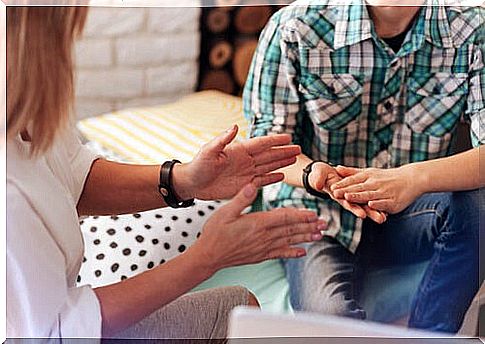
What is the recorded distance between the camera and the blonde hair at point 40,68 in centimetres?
83

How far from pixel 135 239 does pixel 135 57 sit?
212 mm

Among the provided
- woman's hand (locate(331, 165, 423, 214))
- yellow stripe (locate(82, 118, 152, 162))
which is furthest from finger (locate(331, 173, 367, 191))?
yellow stripe (locate(82, 118, 152, 162))

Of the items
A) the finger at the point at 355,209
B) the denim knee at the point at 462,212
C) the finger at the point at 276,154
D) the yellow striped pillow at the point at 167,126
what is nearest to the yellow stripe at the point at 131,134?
the yellow striped pillow at the point at 167,126

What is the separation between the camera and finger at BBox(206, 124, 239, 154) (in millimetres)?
887

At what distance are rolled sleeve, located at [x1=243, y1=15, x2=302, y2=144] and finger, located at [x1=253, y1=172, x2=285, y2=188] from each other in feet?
0.15

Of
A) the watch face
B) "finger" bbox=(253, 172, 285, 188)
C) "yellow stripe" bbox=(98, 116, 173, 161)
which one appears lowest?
the watch face

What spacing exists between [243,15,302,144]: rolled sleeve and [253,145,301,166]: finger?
2cm

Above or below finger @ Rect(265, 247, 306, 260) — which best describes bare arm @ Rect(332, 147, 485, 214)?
above

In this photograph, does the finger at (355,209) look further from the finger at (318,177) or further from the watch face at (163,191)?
the watch face at (163,191)

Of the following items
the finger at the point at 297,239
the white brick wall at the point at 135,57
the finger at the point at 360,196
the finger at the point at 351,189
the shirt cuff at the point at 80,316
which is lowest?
the shirt cuff at the point at 80,316

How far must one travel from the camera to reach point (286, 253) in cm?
90

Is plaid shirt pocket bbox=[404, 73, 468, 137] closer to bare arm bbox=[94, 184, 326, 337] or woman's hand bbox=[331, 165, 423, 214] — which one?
woman's hand bbox=[331, 165, 423, 214]

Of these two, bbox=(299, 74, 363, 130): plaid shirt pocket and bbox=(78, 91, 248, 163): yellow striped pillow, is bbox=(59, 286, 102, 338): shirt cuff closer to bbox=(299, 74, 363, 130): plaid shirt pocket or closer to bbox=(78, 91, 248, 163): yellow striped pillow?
bbox=(78, 91, 248, 163): yellow striped pillow

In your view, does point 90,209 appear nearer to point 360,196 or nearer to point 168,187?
point 168,187
